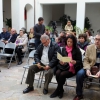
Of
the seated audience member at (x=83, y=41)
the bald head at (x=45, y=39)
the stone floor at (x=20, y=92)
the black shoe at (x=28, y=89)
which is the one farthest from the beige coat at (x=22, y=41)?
the black shoe at (x=28, y=89)

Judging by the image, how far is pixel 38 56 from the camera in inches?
174

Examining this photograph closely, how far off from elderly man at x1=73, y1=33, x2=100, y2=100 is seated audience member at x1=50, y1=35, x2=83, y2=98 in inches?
6.9

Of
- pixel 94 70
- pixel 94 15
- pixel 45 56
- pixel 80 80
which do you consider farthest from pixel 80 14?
pixel 80 80

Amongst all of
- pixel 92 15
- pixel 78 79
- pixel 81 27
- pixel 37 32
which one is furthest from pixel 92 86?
pixel 92 15

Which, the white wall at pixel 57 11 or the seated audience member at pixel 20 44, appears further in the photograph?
the white wall at pixel 57 11

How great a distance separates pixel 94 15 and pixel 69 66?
37.6 ft

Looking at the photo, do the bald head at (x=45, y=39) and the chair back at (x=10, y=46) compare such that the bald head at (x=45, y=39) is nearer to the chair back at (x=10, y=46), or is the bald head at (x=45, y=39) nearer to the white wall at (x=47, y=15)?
the chair back at (x=10, y=46)

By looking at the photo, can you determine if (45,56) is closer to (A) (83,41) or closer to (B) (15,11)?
(A) (83,41)

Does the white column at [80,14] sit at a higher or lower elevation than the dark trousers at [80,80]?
higher

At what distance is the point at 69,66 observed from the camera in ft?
12.9

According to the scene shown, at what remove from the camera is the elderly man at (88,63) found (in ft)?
12.0

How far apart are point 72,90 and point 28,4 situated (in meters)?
8.47

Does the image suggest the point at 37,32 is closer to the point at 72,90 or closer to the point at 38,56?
the point at 38,56

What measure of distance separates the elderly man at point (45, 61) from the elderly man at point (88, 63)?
2.03 feet
